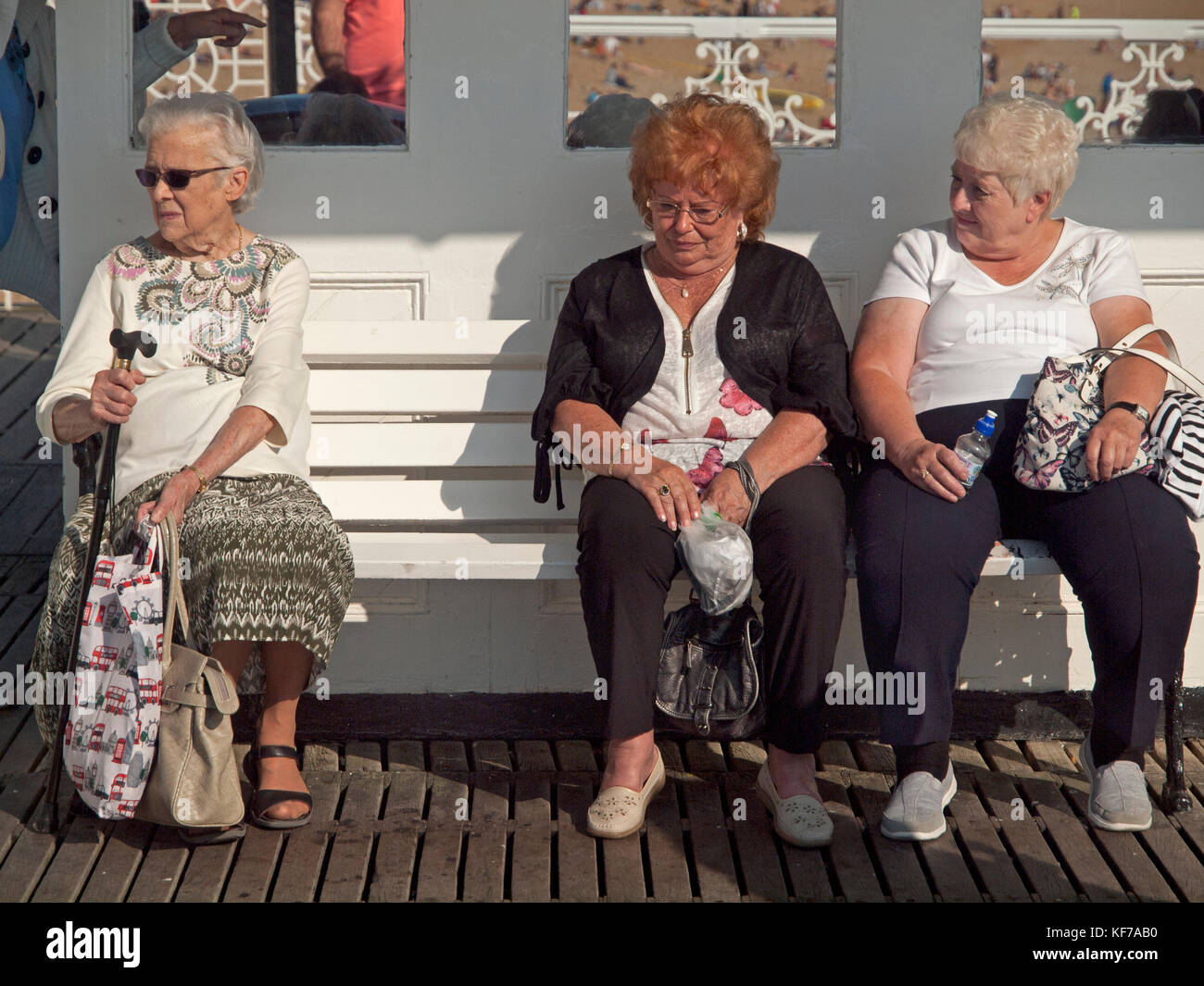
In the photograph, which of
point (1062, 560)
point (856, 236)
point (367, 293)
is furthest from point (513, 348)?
point (1062, 560)

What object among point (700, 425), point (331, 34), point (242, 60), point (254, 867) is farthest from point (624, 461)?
point (242, 60)

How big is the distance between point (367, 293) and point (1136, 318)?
196cm

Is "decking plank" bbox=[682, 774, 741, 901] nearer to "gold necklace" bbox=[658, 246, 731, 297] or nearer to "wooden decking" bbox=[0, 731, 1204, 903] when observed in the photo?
"wooden decking" bbox=[0, 731, 1204, 903]

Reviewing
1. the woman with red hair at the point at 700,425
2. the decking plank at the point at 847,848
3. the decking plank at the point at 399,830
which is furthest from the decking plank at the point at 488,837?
the decking plank at the point at 847,848

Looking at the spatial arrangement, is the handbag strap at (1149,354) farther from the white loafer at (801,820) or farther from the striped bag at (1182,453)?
the white loafer at (801,820)

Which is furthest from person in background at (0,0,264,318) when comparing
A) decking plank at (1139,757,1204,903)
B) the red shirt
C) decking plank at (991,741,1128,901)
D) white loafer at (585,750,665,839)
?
decking plank at (1139,757,1204,903)

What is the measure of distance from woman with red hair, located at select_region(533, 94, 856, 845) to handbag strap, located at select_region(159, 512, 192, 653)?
871 mm

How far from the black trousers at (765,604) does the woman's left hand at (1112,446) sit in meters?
0.58

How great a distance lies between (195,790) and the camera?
9.58 ft

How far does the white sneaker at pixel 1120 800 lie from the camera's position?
3.07m

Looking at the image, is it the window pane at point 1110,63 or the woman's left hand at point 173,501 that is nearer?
the woman's left hand at point 173,501

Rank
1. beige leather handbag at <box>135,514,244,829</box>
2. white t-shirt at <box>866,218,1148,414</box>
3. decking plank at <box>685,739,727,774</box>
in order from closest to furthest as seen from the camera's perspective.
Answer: beige leather handbag at <box>135,514,244,829</box> → white t-shirt at <box>866,218,1148,414</box> → decking plank at <box>685,739,727,774</box>

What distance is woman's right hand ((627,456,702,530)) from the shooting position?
10.1ft

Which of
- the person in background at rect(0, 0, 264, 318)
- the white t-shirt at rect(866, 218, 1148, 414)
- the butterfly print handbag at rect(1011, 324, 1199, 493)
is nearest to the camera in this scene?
the butterfly print handbag at rect(1011, 324, 1199, 493)
